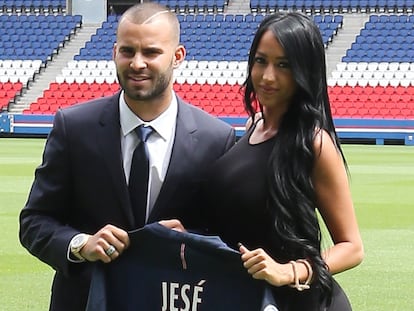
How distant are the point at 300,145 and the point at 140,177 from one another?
538mm

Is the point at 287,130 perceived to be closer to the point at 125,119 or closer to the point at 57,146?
the point at 125,119

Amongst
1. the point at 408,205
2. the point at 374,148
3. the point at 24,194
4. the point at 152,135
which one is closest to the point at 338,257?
the point at 152,135

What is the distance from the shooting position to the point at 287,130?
124 inches

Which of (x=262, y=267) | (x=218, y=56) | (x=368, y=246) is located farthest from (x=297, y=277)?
(x=218, y=56)

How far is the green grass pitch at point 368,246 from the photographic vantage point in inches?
277

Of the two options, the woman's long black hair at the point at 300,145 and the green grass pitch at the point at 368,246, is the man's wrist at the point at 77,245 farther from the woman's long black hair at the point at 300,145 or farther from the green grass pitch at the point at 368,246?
the green grass pitch at the point at 368,246

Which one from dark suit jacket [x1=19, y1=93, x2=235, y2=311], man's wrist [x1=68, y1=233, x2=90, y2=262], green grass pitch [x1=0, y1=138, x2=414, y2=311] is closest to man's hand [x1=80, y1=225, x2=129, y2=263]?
man's wrist [x1=68, y1=233, x2=90, y2=262]

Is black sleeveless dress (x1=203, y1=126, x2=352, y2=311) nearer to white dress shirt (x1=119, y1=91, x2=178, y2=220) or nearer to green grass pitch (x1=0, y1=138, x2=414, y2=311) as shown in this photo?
white dress shirt (x1=119, y1=91, x2=178, y2=220)

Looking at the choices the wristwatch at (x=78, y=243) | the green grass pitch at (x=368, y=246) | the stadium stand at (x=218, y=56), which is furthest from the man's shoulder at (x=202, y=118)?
the stadium stand at (x=218, y=56)

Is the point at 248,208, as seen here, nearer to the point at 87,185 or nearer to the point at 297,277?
the point at 297,277

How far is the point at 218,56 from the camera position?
35.7 m

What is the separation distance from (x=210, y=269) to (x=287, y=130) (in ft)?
1.70

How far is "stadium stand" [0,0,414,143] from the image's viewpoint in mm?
31750

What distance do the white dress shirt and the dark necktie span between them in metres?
0.02
